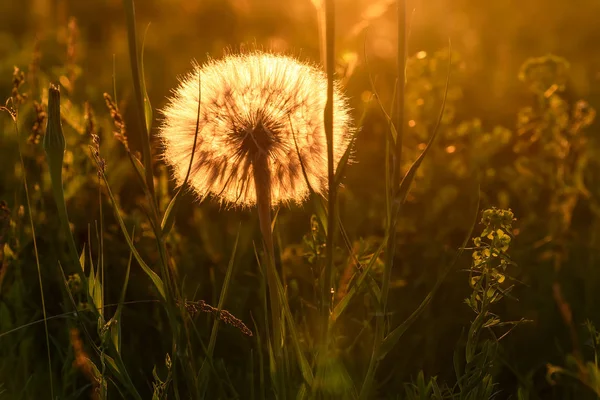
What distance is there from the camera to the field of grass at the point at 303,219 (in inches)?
56.3

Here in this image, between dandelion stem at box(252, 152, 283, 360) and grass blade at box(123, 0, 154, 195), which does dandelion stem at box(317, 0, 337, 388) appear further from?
grass blade at box(123, 0, 154, 195)

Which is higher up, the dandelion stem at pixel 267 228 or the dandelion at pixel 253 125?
the dandelion at pixel 253 125

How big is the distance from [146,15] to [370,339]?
5.00 m

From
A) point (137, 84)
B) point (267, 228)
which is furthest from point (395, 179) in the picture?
point (137, 84)

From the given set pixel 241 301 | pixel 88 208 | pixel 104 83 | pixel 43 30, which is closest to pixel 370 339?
pixel 241 301

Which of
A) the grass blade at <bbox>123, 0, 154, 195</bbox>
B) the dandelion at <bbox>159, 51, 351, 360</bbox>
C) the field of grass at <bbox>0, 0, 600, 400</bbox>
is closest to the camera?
the grass blade at <bbox>123, 0, 154, 195</bbox>

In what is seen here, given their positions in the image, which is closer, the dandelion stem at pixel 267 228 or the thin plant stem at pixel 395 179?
the thin plant stem at pixel 395 179

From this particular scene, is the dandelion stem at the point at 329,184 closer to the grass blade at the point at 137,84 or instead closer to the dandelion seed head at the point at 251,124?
the grass blade at the point at 137,84

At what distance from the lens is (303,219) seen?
10.6 ft

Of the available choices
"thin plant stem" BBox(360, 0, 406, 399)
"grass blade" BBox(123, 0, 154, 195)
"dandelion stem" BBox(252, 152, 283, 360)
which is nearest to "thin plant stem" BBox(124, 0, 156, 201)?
"grass blade" BBox(123, 0, 154, 195)

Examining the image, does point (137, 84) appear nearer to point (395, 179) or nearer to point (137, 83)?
point (137, 83)

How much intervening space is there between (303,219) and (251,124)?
57.8 inches

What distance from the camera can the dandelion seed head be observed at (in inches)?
70.4

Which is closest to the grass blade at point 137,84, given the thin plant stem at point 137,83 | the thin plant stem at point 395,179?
the thin plant stem at point 137,83
